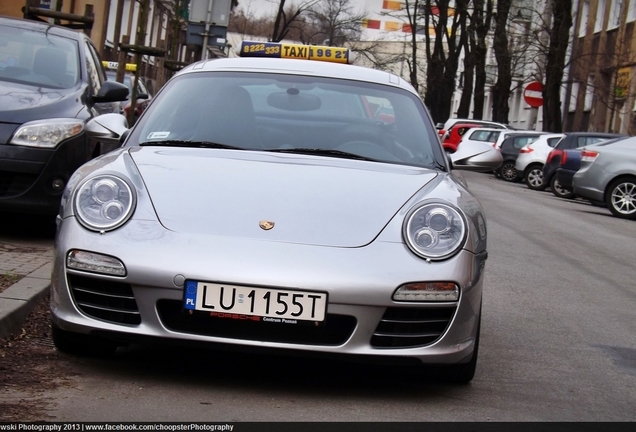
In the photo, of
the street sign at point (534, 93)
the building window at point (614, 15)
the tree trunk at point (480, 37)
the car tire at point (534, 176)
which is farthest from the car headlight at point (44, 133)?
the building window at point (614, 15)

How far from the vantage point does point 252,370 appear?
4.67 meters

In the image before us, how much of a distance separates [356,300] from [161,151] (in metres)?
1.37

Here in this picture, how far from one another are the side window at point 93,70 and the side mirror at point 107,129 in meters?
3.20

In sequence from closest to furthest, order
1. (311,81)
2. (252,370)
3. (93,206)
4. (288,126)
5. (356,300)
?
1. (356,300)
2. (93,206)
3. (252,370)
4. (288,126)
5. (311,81)

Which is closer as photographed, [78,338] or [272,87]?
[78,338]

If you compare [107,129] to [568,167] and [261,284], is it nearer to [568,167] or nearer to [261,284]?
[261,284]

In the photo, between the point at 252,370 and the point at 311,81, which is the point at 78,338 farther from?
the point at 311,81

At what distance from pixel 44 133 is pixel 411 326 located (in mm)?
4476

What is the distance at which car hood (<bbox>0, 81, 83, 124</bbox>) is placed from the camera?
7.91 meters

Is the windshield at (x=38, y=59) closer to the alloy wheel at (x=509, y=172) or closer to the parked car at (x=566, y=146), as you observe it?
the parked car at (x=566, y=146)

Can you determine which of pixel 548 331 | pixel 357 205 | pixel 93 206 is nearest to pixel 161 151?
pixel 93 206

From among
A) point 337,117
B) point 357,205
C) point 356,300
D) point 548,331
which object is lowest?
point 548,331

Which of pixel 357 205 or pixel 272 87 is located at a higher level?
pixel 272 87

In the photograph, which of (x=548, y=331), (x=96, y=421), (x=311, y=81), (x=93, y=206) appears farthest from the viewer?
(x=548, y=331)
